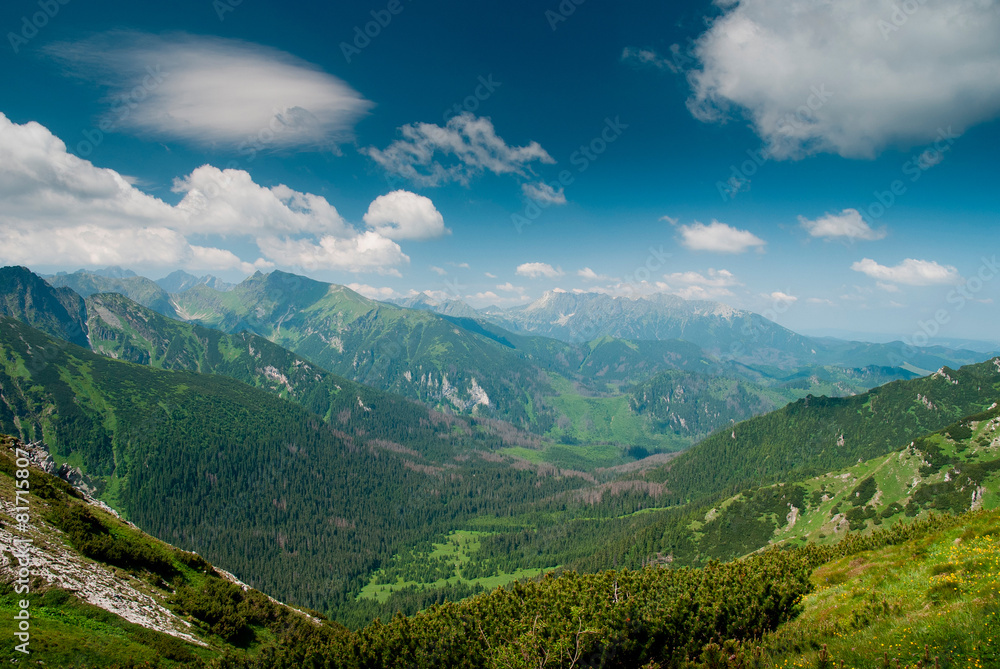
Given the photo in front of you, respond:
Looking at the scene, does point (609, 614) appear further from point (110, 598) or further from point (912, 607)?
point (110, 598)

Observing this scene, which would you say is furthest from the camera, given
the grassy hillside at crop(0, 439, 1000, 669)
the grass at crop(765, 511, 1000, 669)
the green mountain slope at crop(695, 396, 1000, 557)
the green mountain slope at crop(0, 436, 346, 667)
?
the green mountain slope at crop(695, 396, 1000, 557)

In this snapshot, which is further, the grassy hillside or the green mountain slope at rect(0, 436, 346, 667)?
the green mountain slope at rect(0, 436, 346, 667)

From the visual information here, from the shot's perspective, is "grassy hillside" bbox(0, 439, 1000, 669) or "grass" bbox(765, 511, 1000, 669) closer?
"grass" bbox(765, 511, 1000, 669)

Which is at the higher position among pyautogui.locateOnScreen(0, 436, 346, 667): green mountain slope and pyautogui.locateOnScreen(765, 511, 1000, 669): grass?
pyautogui.locateOnScreen(765, 511, 1000, 669): grass

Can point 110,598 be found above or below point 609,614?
below

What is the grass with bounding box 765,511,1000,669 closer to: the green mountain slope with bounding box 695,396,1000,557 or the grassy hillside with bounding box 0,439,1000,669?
the grassy hillside with bounding box 0,439,1000,669

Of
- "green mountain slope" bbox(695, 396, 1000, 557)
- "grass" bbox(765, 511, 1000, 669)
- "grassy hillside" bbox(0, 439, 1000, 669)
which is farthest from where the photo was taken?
"green mountain slope" bbox(695, 396, 1000, 557)

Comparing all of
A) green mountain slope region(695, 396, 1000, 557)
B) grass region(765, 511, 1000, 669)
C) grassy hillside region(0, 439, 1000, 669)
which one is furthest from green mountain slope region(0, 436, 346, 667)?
green mountain slope region(695, 396, 1000, 557)

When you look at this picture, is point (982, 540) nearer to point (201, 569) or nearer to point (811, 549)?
point (811, 549)

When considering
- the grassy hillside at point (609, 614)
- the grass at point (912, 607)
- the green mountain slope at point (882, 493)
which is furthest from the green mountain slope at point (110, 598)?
the green mountain slope at point (882, 493)

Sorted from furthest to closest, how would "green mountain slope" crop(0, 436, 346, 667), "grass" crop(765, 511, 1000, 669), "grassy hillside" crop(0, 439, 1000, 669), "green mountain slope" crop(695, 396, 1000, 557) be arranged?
"green mountain slope" crop(695, 396, 1000, 557) → "green mountain slope" crop(0, 436, 346, 667) → "grassy hillside" crop(0, 439, 1000, 669) → "grass" crop(765, 511, 1000, 669)

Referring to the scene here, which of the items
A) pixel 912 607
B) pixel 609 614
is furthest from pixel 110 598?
pixel 912 607

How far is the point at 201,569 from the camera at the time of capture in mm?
61344

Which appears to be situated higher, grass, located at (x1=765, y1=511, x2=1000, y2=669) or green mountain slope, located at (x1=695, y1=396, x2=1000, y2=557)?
grass, located at (x1=765, y1=511, x2=1000, y2=669)
